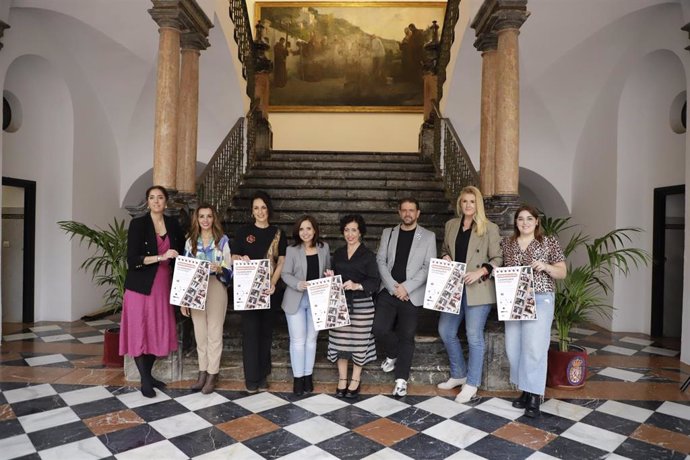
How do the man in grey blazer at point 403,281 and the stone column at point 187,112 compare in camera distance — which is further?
the stone column at point 187,112

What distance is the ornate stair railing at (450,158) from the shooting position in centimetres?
644

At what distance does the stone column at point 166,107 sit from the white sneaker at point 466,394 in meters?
3.65

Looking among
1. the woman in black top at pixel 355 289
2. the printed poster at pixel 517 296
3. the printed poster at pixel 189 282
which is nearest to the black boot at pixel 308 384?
the woman in black top at pixel 355 289

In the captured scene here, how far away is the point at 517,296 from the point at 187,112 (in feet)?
14.4

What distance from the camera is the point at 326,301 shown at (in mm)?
3814

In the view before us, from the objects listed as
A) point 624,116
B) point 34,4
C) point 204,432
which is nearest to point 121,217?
point 34,4

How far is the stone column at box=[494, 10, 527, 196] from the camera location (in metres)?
5.04

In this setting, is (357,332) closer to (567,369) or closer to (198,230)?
(198,230)

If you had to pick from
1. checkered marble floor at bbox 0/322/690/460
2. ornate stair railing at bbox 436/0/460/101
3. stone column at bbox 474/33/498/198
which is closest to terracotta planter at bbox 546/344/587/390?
checkered marble floor at bbox 0/322/690/460

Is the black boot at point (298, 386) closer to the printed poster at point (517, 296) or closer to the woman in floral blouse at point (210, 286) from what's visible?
the woman in floral blouse at point (210, 286)

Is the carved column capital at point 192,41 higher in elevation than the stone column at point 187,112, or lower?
higher

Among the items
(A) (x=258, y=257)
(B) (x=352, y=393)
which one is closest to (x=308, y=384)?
(B) (x=352, y=393)

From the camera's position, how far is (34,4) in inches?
243

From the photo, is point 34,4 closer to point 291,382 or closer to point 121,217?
point 121,217
